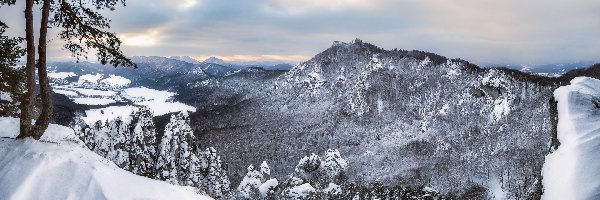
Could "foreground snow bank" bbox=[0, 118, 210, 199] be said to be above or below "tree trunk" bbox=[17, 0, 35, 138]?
below

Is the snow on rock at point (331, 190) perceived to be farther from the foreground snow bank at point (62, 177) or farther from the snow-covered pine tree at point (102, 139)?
the snow-covered pine tree at point (102, 139)

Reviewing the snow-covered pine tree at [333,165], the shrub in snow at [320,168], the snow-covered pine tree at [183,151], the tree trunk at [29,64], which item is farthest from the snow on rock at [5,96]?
the snow-covered pine tree at [333,165]

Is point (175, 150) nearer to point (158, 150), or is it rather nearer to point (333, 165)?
point (158, 150)

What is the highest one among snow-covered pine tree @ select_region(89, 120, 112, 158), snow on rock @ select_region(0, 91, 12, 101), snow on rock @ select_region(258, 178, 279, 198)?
snow on rock @ select_region(0, 91, 12, 101)

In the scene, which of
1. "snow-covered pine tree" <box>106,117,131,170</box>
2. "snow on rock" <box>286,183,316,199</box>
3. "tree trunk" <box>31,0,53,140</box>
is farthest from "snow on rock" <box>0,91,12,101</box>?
"snow-covered pine tree" <box>106,117,131,170</box>

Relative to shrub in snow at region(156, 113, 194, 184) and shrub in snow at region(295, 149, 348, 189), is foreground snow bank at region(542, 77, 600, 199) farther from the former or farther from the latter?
shrub in snow at region(156, 113, 194, 184)

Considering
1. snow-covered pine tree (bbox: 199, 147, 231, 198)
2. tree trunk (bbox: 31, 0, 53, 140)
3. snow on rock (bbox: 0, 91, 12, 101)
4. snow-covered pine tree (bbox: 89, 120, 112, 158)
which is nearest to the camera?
tree trunk (bbox: 31, 0, 53, 140)

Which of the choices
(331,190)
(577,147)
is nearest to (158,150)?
(331,190)
